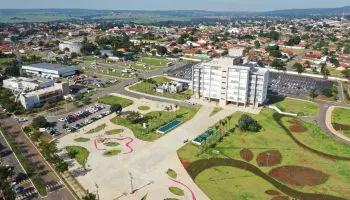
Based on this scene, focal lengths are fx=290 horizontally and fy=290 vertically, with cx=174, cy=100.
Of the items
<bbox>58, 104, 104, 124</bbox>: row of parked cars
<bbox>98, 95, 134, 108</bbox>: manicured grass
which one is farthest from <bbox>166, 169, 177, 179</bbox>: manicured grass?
<bbox>98, 95, 134, 108</bbox>: manicured grass

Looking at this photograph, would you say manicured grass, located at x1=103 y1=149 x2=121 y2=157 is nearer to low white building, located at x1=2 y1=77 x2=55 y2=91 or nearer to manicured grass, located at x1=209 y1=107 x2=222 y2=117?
manicured grass, located at x1=209 y1=107 x2=222 y2=117

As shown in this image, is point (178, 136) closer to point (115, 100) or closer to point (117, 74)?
point (115, 100)

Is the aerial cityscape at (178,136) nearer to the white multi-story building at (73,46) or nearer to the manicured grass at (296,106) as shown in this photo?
the manicured grass at (296,106)

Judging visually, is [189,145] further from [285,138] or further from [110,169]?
[285,138]

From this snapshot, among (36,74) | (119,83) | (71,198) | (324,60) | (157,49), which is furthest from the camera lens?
(157,49)

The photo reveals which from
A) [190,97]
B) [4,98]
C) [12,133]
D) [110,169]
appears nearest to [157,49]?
[190,97]

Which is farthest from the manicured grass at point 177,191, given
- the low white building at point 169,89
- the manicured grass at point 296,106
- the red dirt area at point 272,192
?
the low white building at point 169,89
